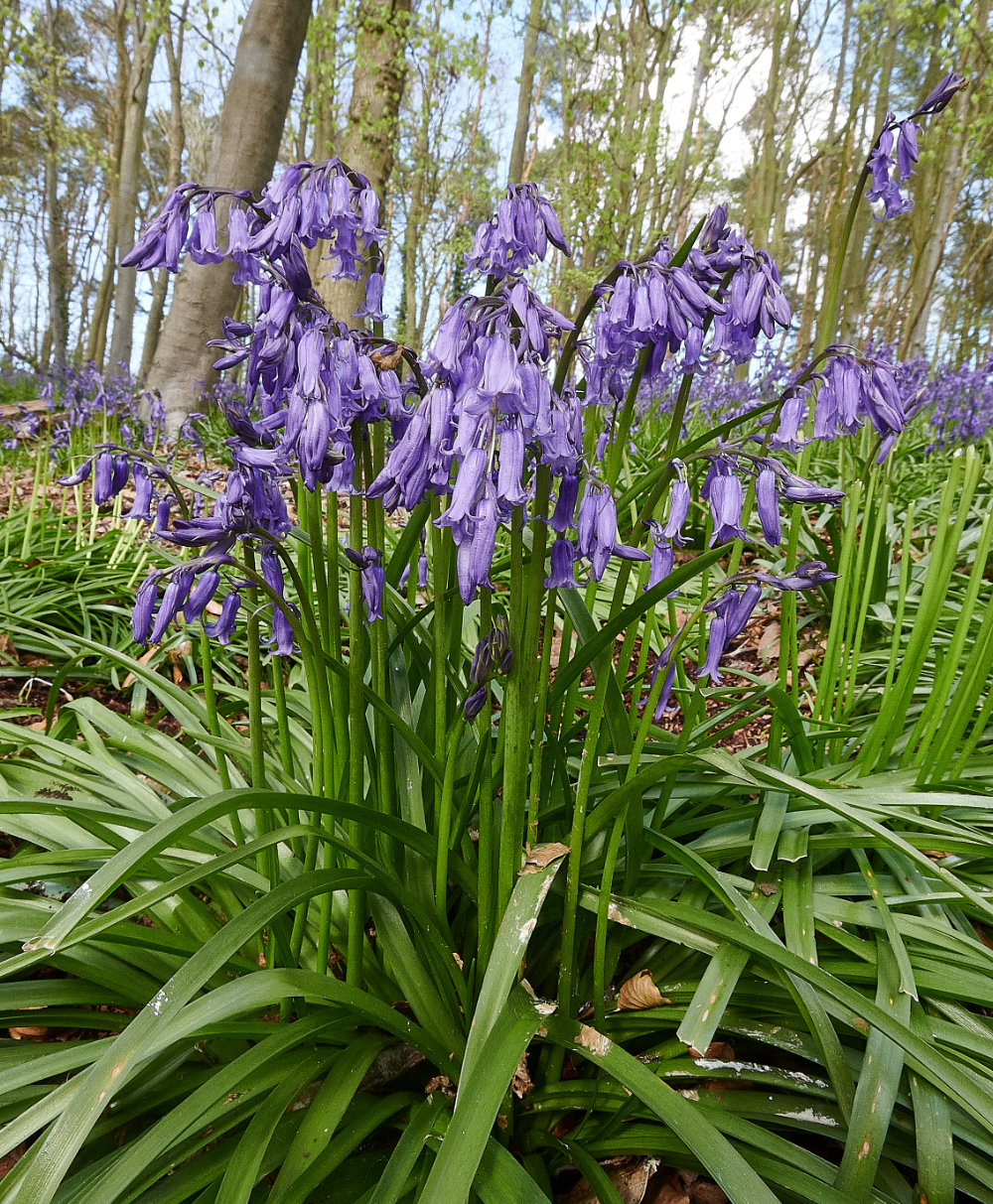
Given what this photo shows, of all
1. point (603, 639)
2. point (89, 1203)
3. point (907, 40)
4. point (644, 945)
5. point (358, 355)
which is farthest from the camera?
point (907, 40)

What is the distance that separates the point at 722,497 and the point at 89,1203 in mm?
1433

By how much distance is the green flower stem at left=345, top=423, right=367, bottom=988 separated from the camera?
1.32 m

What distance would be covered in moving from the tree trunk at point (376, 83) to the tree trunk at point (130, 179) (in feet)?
22.3

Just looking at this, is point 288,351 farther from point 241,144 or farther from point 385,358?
point 241,144

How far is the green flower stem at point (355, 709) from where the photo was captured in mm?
1320

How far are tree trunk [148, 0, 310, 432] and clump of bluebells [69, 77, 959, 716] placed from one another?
5.36 metres

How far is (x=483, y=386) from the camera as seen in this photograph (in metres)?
0.98

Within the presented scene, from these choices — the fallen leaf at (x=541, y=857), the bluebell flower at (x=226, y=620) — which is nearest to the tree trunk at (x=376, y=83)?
the bluebell flower at (x=226, y=620)

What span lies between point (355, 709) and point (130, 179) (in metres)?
15.8

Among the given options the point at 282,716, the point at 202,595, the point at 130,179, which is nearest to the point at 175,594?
the point at 202,595

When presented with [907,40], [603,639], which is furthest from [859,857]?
[907,40]

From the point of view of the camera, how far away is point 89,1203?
0.99 metres

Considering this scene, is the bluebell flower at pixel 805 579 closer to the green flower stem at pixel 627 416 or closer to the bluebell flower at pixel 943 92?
the green flower stem at pixel 627 416

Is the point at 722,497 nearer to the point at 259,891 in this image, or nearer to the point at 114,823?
the point at 259,891
